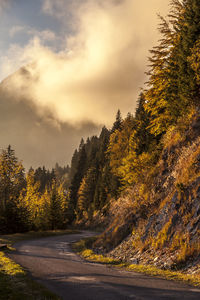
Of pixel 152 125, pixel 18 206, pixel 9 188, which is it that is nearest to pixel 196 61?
pixel 152 125

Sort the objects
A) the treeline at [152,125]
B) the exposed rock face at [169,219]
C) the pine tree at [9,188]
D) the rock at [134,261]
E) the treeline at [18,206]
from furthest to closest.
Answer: the treeline at [18,206] < the pine tree at [9,188] < the treeline at [152,125] < the rock at [134,261] < the exposed rock face at [169,219]

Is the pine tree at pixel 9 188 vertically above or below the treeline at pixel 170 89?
below

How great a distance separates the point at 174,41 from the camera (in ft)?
78.3

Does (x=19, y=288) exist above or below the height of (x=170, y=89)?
below

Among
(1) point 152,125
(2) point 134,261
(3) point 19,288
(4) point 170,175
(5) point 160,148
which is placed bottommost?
(2) point 134,261

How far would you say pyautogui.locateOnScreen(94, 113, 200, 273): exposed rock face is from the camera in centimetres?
1064

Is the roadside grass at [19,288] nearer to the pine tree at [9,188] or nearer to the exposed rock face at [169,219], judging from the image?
the exposed rock face at [169,219]

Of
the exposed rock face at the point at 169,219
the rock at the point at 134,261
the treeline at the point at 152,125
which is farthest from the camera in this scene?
the treeline at the point at 152,125

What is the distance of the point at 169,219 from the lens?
12.9 metres

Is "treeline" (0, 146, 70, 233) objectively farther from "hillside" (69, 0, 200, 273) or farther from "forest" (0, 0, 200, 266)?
"hillside" (69, 0, 200, 273)

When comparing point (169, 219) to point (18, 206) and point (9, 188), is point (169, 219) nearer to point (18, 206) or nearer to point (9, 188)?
point (18, 206)

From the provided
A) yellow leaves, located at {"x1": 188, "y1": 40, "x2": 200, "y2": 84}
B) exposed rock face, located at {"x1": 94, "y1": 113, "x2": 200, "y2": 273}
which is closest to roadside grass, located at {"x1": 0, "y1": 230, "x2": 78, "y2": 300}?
exposed rock face, located at {"x1": 94, "y1": 113, "x2": 200, "y2": 273}

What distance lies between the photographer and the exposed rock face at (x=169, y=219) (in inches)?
419

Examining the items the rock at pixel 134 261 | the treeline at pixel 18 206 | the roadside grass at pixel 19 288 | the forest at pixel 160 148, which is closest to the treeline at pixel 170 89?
the forest at pixel 160 148
